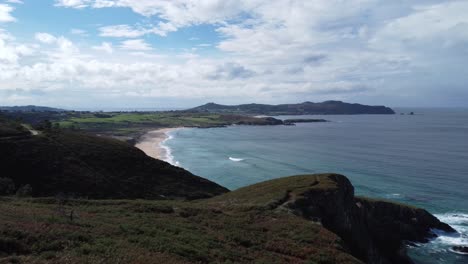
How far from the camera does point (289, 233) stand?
29.2 metres

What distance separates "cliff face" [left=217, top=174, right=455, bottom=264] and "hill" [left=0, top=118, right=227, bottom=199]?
14.8m

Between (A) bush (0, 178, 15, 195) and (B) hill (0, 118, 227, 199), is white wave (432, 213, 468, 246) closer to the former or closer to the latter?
(B) hill (0, 118, 227, 199)

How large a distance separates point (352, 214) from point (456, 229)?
2356 centimetres

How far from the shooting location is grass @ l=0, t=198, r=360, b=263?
17.9 m

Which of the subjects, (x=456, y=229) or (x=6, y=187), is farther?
(x=456, y=229)

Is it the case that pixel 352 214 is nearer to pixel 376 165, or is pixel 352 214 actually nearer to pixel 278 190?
pixel 278 190

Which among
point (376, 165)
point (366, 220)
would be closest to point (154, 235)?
point (366, 220)

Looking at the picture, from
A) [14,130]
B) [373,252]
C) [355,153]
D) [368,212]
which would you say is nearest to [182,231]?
[373,252]

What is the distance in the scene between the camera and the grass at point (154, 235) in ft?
58.6

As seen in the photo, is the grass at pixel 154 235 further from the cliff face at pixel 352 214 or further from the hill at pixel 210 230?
the cliff face at pixel 352 214

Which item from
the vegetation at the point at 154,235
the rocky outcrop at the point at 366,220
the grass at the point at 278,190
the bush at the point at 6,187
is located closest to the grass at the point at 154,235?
the vegetation at the point at 154,235

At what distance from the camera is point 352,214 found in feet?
147

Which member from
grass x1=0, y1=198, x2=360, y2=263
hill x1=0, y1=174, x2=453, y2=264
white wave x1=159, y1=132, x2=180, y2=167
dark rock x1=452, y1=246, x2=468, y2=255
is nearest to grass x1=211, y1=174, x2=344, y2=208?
hill x1=0, y1=174, x2=453, y2=264

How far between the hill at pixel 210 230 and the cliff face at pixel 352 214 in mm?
144
